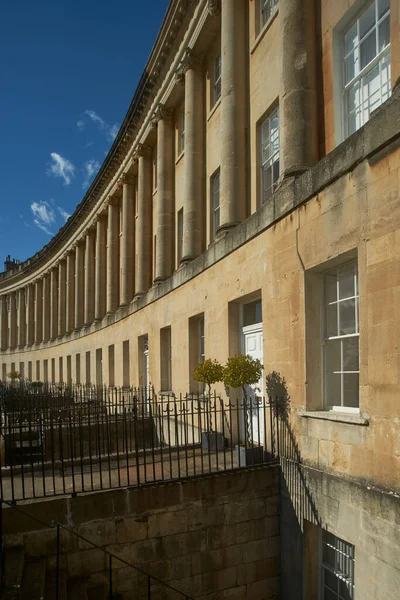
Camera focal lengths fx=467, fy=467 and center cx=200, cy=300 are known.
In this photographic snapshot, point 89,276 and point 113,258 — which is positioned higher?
point 113,258

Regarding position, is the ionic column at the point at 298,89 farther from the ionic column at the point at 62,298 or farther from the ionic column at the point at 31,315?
the ionic column at the point at 31,315

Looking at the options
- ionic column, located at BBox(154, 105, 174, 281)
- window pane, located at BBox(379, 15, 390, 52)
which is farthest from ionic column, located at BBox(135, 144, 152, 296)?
window pane, located at BBox(379, 15, 390, 52)

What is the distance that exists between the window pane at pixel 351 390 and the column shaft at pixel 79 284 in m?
27.4

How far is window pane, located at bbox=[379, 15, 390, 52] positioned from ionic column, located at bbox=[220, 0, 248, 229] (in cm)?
459

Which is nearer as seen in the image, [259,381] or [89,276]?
[259,381]

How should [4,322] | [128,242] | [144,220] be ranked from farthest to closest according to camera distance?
1. [4,322]
2. [128,242]
3. [144,220]

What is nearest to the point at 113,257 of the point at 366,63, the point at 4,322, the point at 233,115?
the point at 233,115

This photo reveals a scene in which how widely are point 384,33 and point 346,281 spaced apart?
386 centimetres

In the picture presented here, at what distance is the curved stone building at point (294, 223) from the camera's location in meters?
6.00

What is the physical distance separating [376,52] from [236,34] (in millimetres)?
5507

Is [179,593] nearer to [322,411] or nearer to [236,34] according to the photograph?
[322,411]

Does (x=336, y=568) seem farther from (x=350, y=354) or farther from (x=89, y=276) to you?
(x=89, y=276)

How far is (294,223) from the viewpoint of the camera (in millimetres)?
8031

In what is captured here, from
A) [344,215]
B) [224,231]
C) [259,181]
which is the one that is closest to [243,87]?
[259,181]
